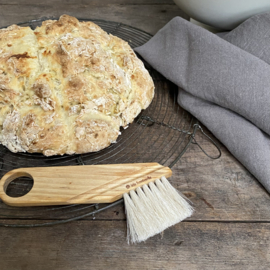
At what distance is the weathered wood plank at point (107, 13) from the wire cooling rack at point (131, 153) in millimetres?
561

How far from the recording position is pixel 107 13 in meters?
1.78

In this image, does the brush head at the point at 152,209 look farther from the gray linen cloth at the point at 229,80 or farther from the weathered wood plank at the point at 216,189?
the gray linen cloth at the point at 229,80

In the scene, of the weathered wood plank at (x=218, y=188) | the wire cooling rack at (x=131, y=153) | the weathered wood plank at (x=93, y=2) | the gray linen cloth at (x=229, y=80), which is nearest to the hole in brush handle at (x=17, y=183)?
the wire cooling rack at (x=131, y=153)

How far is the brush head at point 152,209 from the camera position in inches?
33.7

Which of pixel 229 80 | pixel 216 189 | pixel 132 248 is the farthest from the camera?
pixel 229 80

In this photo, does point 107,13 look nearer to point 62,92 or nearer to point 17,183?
point 62,92

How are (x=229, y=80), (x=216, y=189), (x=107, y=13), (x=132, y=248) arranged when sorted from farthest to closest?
(x=107, y=13) → (x=229, y=80) → (x=216, y=189) → (x=132, y=248)

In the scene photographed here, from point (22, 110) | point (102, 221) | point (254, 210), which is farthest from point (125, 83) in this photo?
point (254, 210)

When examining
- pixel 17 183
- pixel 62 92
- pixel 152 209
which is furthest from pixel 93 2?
pixel 152 209

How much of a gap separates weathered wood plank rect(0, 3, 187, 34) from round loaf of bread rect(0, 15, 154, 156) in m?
0.66

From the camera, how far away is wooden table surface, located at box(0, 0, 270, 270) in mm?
847

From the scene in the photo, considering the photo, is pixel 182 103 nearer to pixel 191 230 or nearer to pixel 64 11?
pixel 191 230

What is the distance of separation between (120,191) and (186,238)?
0.27 metres

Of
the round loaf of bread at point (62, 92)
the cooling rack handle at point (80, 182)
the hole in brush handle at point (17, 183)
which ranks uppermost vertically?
the round loaf of bread at point (62, 92)
